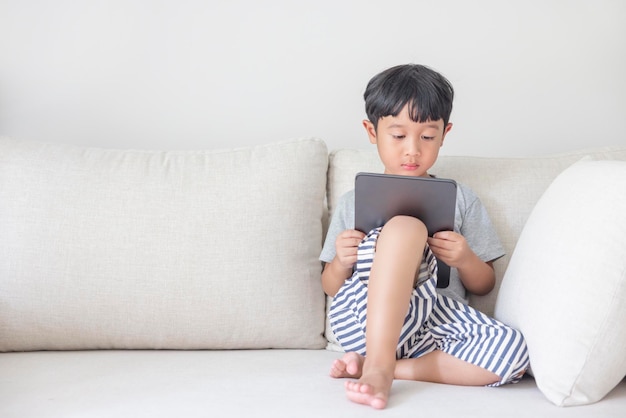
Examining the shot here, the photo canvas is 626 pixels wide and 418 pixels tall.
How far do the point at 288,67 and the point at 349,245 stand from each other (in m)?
0.76

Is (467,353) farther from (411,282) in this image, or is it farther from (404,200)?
(404,200)

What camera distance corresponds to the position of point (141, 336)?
1.72m

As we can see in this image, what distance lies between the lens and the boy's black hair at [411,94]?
1.70 meters

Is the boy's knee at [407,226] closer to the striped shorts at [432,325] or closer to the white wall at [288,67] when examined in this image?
the striped shorts at [432,325]

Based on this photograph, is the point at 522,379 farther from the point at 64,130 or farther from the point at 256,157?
the point at 64,130

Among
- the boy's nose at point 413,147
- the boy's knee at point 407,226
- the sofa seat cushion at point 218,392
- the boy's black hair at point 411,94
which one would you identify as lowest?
the sofa seat cushion at point 218,392

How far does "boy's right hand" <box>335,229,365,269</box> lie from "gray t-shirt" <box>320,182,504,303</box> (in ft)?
0.42

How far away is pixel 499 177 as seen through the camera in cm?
184

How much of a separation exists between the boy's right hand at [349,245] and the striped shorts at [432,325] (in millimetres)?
32

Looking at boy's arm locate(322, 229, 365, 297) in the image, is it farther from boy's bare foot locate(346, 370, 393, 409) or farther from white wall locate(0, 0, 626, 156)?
white wall locate(0, 0, 626, 156)

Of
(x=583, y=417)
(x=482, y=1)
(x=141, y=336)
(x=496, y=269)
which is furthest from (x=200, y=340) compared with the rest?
(x=482, y=1)

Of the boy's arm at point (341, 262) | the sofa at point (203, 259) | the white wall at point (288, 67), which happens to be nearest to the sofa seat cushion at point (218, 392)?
the sofa at point (203, 259)

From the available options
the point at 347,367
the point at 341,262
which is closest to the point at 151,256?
the point at 341,262

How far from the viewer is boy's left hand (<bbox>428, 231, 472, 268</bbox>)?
1.59m
